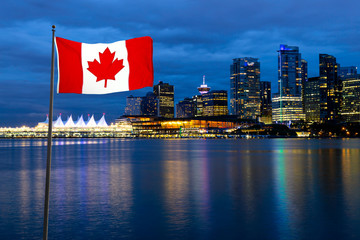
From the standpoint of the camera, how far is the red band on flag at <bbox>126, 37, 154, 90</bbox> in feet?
40.8

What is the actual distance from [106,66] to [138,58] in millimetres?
960

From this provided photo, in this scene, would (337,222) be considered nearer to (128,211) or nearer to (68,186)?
(128,211)

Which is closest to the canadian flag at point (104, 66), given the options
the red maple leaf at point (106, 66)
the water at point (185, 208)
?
the red maple leaf at point (106, 66)

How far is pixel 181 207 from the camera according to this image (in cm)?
2512

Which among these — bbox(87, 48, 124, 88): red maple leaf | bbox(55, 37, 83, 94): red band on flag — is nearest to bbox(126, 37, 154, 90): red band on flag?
bbox(87, 48, 124, 88): red maple leaf

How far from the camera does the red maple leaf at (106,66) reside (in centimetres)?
1215

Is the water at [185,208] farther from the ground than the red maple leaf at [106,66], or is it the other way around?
the red maple leaf at [106,66]

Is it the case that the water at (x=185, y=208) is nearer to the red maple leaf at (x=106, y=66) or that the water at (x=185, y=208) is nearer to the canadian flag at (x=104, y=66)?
the canadian flag at (x=104, y=66)

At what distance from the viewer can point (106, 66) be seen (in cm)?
1222

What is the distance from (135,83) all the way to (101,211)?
13.2 metres

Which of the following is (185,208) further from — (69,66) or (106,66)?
(69,66)

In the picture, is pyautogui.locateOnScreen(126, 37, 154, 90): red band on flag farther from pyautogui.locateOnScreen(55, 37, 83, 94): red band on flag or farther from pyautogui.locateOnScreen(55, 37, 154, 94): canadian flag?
pyautogui.locateOnScreen(55, 37, 83, 94): red band on flag

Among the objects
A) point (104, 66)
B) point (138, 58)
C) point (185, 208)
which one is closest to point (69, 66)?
point (104, 66)

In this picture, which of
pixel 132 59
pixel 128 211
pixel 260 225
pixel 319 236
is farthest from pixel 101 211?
pixel 132 59
